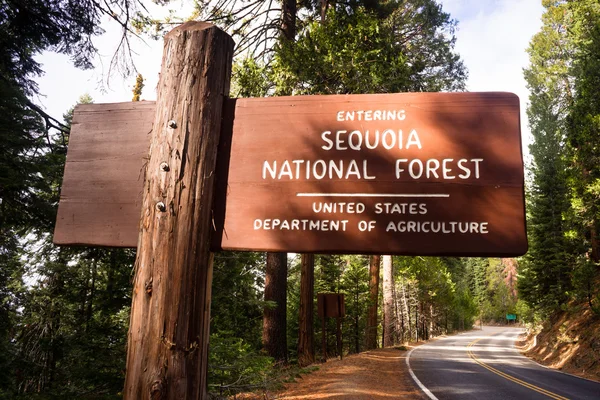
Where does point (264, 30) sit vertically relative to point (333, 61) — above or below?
above

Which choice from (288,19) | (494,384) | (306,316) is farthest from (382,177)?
(494,384)

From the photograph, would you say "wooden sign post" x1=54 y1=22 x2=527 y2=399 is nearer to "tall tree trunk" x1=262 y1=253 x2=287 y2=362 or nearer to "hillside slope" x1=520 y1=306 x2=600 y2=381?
"tall tree trunk" x1=262 y1=253 x2=287 y2=362

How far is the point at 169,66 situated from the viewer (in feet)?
6.28

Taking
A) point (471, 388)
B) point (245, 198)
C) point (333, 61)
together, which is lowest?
point (471, 388)

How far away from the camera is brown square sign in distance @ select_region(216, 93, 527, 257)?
166cm

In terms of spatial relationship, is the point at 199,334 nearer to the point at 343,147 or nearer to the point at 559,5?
the point at 343,147

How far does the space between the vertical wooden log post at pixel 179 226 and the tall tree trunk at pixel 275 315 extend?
10198 mm

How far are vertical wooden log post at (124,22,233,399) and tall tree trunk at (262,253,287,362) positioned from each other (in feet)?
33.5

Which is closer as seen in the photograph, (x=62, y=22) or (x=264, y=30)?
(x=62, y=22)

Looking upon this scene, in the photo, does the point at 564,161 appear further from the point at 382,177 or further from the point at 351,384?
the point at 382,177

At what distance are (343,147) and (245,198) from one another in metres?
0.51

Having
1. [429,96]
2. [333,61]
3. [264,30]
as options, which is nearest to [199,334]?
[429,96]

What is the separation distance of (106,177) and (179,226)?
1.74 ft

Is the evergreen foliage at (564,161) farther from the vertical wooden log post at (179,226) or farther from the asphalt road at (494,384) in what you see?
the vertical wooden log post at (179,226)
